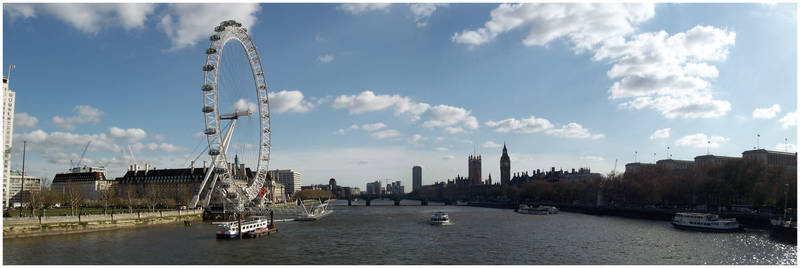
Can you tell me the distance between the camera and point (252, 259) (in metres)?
46.8

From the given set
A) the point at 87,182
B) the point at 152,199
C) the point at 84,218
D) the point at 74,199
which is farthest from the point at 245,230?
the point at 87,182

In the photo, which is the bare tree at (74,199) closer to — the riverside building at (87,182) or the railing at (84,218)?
the railing at (84,218)

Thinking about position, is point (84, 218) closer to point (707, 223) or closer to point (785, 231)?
point (707, 223)

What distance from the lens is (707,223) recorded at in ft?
246

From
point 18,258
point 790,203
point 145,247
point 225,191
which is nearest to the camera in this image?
point 18,258

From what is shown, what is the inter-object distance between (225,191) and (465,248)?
195 feet

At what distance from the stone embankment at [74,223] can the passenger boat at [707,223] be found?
7420 centimetres

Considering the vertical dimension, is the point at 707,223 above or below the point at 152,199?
below

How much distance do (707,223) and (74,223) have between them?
7719 cm

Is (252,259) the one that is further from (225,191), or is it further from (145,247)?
(225,191)

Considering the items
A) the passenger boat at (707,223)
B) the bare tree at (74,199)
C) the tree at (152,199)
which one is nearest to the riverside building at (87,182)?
the tree at (152,199)

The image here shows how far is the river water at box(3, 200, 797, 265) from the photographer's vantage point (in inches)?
1834

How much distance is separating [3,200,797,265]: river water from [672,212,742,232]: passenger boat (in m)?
2.13

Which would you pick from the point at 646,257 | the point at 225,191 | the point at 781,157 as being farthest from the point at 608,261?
the point at 781,157
